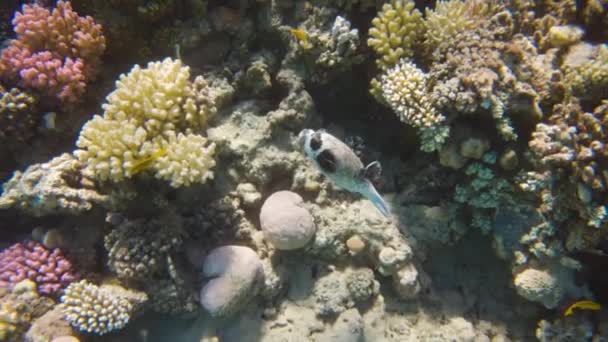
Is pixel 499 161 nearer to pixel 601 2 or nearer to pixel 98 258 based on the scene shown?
pixel 601 2

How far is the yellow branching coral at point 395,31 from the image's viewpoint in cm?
423

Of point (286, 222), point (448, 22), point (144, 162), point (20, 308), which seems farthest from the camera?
point (448, 22)

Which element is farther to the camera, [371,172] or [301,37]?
[301,37]

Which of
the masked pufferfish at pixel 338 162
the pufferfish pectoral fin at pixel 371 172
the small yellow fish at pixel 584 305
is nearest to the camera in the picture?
the masked pufferfish at pixel 338 162

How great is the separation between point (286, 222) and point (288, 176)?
778 millimetres

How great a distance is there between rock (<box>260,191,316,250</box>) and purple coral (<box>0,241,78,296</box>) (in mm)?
2183

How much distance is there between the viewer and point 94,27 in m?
4.09

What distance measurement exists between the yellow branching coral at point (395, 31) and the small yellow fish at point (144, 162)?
2713 mm

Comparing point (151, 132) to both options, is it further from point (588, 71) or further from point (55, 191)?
point (588, 71)

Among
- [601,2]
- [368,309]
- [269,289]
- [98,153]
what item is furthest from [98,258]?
[601,2]

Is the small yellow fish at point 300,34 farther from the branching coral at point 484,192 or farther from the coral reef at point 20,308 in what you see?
the coral reef at point 20,308

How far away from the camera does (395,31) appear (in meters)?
4.27

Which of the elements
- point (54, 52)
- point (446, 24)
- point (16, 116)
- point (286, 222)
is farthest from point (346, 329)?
point (54, 52)

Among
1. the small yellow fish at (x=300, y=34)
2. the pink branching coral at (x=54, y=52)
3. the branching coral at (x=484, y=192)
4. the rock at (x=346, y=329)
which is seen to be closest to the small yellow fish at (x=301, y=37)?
the small yellow fish at (x=300, y=34)
